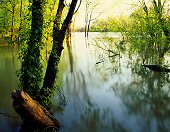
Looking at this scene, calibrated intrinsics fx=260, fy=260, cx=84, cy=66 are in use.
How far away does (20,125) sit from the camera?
9.84m

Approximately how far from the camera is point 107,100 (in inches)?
537

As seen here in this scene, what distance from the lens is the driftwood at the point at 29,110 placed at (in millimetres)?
8344

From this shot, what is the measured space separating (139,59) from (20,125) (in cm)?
1818

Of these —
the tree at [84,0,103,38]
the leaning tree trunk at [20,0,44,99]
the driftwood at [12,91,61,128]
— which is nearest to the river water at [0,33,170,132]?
the driftwood at [12,91,61,128]

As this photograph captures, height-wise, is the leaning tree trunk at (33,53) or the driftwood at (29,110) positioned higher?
the leaning tree trunk at (33,53)

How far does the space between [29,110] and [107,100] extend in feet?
19.6

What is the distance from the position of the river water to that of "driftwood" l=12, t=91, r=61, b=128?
97 centimetres

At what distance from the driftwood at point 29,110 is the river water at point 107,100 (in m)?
0.97

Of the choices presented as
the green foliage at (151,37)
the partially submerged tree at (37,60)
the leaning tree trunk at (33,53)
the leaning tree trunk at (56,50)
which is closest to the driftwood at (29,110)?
the partially submerged tree at (37,60)

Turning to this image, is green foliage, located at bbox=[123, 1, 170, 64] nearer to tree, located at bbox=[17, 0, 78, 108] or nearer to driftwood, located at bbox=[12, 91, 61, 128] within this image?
tree, located at bbox=[17, 0, 78, 108]

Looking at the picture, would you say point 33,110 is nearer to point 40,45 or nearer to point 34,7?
point 40,45

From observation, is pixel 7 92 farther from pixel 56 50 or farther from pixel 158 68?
pixel 158 68

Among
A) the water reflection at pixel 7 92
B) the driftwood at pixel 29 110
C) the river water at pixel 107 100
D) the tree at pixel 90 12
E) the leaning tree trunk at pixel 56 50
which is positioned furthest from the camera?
the tree at pixel 90 12

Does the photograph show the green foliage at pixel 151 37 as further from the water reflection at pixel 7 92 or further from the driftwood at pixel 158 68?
the water reflection at pixel 7 92
